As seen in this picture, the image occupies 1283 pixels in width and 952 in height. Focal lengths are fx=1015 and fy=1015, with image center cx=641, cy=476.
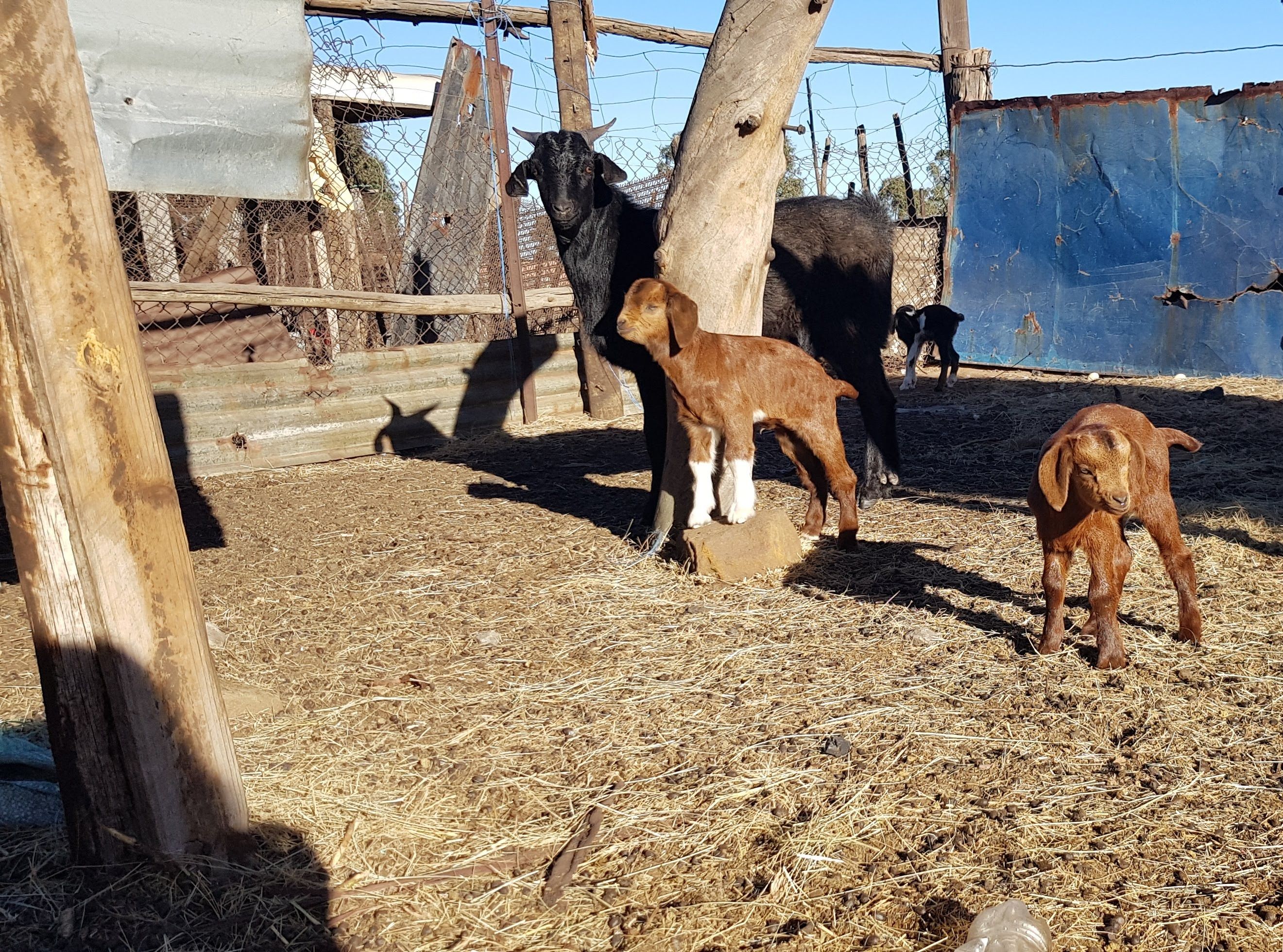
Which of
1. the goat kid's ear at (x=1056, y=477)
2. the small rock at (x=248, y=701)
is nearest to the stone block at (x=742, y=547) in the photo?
the goat kid's ear at (x=1056, y=477)

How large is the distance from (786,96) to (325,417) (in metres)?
5.12

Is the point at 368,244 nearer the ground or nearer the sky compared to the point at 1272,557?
nearer the sky

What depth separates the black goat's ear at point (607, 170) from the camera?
6367mm

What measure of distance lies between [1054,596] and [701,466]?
1.94 metres

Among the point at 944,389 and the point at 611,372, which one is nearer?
the point at 611,372

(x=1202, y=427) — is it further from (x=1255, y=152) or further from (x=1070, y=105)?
(x=1070, y=105)

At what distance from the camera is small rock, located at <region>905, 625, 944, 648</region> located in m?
3.95

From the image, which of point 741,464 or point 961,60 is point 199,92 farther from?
point 961,60

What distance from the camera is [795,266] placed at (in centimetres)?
648

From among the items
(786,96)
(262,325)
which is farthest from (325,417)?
(786,96)

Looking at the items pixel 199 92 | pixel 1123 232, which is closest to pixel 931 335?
pixel 1123 232

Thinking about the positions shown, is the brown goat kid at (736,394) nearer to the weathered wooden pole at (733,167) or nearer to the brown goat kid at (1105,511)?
the weathered wooden pole at (733,167)

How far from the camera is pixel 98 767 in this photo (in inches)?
103

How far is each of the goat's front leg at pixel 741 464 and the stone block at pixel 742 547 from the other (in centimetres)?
6
